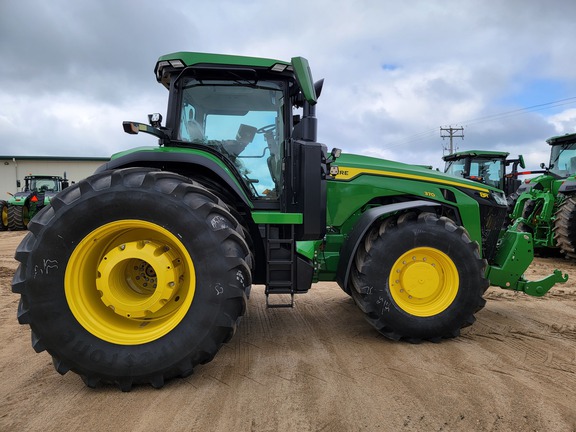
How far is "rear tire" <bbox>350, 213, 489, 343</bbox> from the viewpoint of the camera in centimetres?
357

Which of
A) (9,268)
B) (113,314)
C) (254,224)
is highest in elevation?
(254,224)

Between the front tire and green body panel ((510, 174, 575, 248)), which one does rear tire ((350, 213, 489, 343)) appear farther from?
green body panel ((510, 174, 575, 248))

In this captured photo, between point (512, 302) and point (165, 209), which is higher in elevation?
point (165, 209)

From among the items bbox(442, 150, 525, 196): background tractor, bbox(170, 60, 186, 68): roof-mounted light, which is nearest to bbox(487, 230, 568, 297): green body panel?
bbox(170, 60, 186, 68): roof-mounted light

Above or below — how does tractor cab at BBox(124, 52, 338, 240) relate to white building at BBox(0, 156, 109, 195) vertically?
below

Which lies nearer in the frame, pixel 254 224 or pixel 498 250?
pixel 254 224

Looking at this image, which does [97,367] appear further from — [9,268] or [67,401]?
[9,268]

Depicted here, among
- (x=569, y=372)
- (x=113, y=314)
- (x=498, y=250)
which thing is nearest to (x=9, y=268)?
(x=113, y=314)

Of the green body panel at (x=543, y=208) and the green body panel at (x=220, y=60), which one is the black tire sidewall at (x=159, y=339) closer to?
the green body panel at (x=220, y=60)

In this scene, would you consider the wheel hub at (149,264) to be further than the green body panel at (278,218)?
No

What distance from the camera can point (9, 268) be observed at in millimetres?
7820

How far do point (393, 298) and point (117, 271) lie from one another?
86.7 inches

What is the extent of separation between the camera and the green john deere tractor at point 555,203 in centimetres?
848

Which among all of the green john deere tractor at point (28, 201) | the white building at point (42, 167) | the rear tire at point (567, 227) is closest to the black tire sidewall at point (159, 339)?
the rear tire at point (567, 227)
